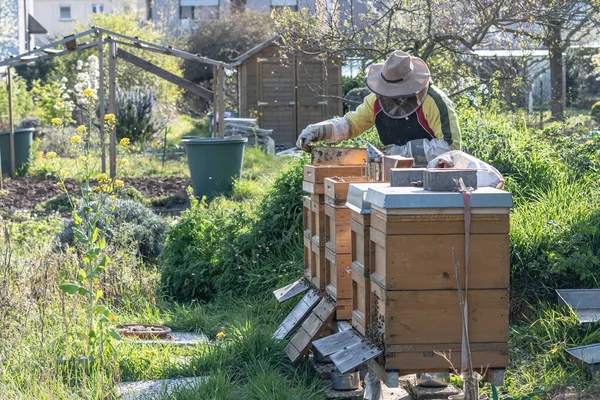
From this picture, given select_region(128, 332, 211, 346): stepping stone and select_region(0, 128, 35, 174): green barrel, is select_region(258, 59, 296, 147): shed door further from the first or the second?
select_region(128, 332, 211, 346): stepping stone

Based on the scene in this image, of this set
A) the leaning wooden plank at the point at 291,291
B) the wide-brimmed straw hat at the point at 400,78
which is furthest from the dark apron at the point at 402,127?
the leaning wooden plank at the point at 291,291

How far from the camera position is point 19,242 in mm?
9969

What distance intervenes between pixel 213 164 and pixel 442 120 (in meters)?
7.61

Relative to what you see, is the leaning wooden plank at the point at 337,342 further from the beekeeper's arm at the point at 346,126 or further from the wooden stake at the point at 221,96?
the wooden stake at the point at 221,96

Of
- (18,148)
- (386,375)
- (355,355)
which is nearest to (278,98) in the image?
(18,148)

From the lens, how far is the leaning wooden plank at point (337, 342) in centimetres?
490

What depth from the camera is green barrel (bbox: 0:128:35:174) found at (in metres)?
17.4

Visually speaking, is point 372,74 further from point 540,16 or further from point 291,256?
point 540,16

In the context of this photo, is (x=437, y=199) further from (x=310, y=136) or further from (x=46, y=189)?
(x=46, y=189)

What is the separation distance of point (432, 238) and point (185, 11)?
152 feet

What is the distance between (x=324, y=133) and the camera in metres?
6.49

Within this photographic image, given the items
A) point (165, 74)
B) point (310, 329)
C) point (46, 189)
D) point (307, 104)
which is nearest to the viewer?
point (310, 329)

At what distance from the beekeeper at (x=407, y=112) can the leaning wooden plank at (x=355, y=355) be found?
1.84 meters

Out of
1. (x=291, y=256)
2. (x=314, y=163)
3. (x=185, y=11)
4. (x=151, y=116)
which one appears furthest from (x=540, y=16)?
(x=185, y=11)
